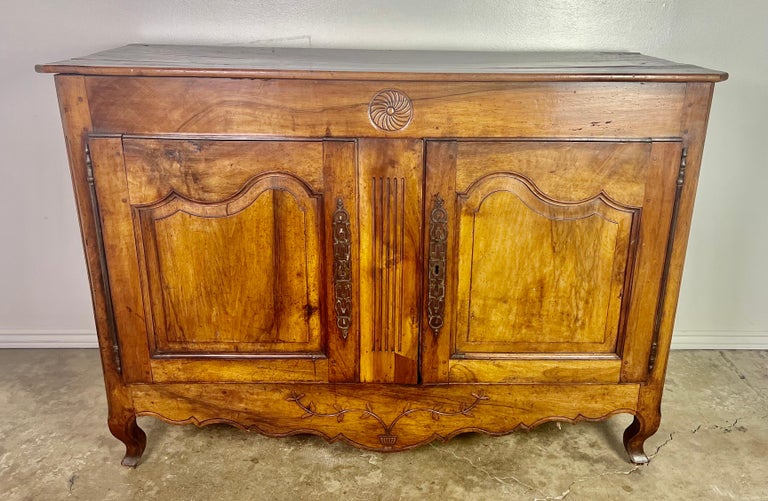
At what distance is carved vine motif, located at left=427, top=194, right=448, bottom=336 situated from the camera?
1.55 meters

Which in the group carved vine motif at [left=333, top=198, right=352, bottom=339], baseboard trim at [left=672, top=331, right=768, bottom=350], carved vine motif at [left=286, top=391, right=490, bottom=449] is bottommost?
baseboard trim at [left=672, top=331, right=768, bottom=350]

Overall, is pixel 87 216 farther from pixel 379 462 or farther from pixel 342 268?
pixel 379 462

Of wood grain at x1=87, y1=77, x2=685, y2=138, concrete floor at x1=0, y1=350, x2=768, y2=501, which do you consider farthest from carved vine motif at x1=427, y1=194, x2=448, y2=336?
concrete floor at x1=0, y1=350, x2=768, y2=501

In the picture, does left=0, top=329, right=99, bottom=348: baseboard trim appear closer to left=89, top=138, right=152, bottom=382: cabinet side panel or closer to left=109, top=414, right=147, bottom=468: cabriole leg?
left=109, top=414, right=147, bottom=468: cabriole leg

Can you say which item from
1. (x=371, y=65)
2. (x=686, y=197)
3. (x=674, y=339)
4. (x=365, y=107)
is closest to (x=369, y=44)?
(x=371, y=65)

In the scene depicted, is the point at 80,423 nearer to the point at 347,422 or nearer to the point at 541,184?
the point at 347,422

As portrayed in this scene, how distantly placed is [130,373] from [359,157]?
0.82 m

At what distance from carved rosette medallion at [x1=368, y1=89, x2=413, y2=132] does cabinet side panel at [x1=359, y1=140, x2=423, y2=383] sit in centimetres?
4

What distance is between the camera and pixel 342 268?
159cm

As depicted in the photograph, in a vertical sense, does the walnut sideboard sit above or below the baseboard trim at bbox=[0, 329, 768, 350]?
above

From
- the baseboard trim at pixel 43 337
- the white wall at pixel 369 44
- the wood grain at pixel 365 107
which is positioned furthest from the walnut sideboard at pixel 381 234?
the baseboard trim at pixel 43 337

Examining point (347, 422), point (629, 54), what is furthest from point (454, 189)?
point (629, 54)

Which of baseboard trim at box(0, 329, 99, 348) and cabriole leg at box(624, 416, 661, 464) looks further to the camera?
baseboard trim at box(0, 329, 99, 348)

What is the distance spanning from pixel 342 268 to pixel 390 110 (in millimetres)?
395
